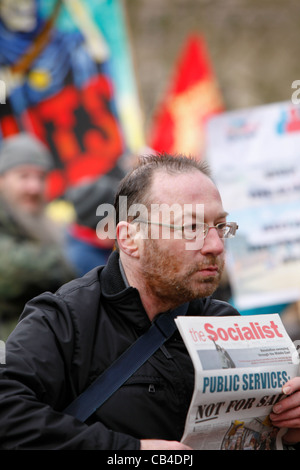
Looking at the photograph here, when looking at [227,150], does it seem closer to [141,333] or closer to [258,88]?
[258,88]

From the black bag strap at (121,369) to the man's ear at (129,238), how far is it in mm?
249

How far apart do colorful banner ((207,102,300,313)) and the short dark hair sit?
8.83 ft

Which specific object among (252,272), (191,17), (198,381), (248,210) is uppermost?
(191,17)

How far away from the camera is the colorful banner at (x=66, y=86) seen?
5.97 m

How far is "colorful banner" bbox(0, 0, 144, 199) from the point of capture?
5973 mm

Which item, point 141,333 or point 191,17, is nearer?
point 141,333

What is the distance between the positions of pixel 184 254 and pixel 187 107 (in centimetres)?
435

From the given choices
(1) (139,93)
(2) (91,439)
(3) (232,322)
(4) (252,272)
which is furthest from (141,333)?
(1) (139,93)

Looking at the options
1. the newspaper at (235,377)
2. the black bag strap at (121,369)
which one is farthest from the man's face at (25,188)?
the newspaper at (235,377)

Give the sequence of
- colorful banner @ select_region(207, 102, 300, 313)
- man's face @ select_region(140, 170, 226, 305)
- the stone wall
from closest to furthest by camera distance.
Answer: man's face @ select_region(140, 170, 226, 305) → colorful banner @ select_region(207, 102, 300, 313) → the stone wall

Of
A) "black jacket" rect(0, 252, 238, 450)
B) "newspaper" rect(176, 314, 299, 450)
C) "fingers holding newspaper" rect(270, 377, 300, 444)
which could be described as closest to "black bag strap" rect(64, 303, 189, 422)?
"black jacket" rect(0, 252, 238, 450)

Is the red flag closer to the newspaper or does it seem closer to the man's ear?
the man's ear

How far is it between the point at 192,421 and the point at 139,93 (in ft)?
16.3

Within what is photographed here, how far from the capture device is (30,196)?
6.01m
